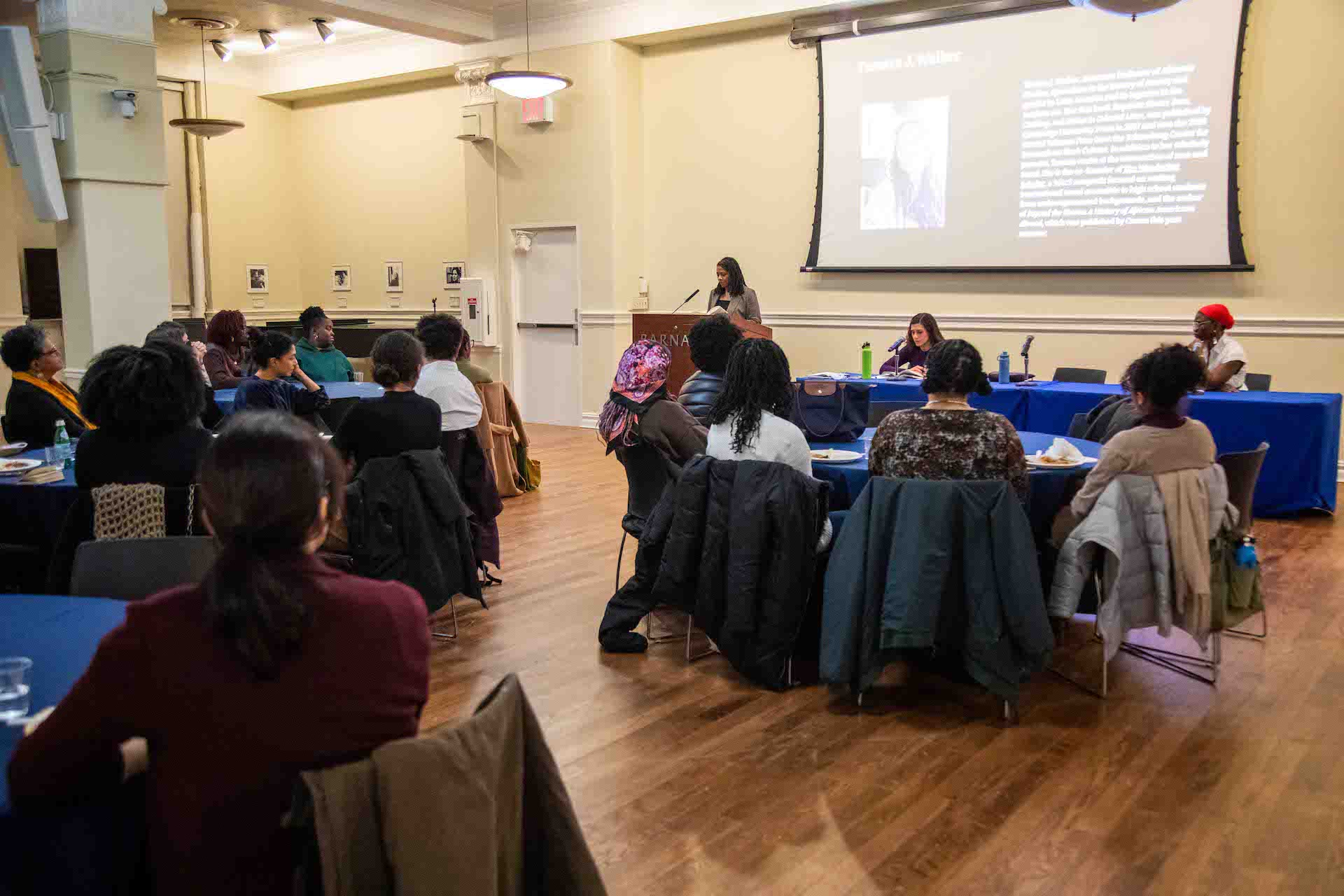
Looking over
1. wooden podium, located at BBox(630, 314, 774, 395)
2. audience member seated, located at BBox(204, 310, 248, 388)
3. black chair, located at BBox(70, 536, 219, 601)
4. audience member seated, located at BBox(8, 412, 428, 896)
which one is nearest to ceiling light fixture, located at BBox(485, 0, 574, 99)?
wooden podium, located at BBox(630, 314, 774, 395)

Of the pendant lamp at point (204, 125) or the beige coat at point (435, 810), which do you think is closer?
the beige coat at point (435, 810)

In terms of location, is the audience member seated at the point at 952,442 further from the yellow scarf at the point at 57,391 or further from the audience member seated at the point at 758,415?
the yellow scarf at the point at 57,391

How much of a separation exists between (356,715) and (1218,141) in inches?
310

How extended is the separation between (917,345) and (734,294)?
173 cm

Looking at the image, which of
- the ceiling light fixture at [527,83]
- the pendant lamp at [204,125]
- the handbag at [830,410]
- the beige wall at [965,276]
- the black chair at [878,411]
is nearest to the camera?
the handbag at [830,410]

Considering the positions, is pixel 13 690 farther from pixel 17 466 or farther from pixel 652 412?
pixel 652 412

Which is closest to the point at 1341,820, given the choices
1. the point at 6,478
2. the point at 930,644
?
the point at 930,644

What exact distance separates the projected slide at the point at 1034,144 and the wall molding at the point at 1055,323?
0.42 m

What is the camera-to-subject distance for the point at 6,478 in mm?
3592

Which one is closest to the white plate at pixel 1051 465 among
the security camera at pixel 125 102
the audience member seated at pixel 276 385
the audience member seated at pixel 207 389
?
the audience member seated at pixel 276 385

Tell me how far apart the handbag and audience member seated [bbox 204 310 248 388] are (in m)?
3.53

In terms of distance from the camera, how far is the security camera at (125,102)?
6.94 m

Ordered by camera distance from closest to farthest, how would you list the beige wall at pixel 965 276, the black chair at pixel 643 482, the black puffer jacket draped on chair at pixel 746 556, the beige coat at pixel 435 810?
the beige coat at pixel 435 810, the black puffer jacket draped on chair at pixel 746 556, the black chair at pixel 643 482, the beige wall at pixel 965 276

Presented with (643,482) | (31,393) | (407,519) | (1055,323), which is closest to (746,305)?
(1055,323)
